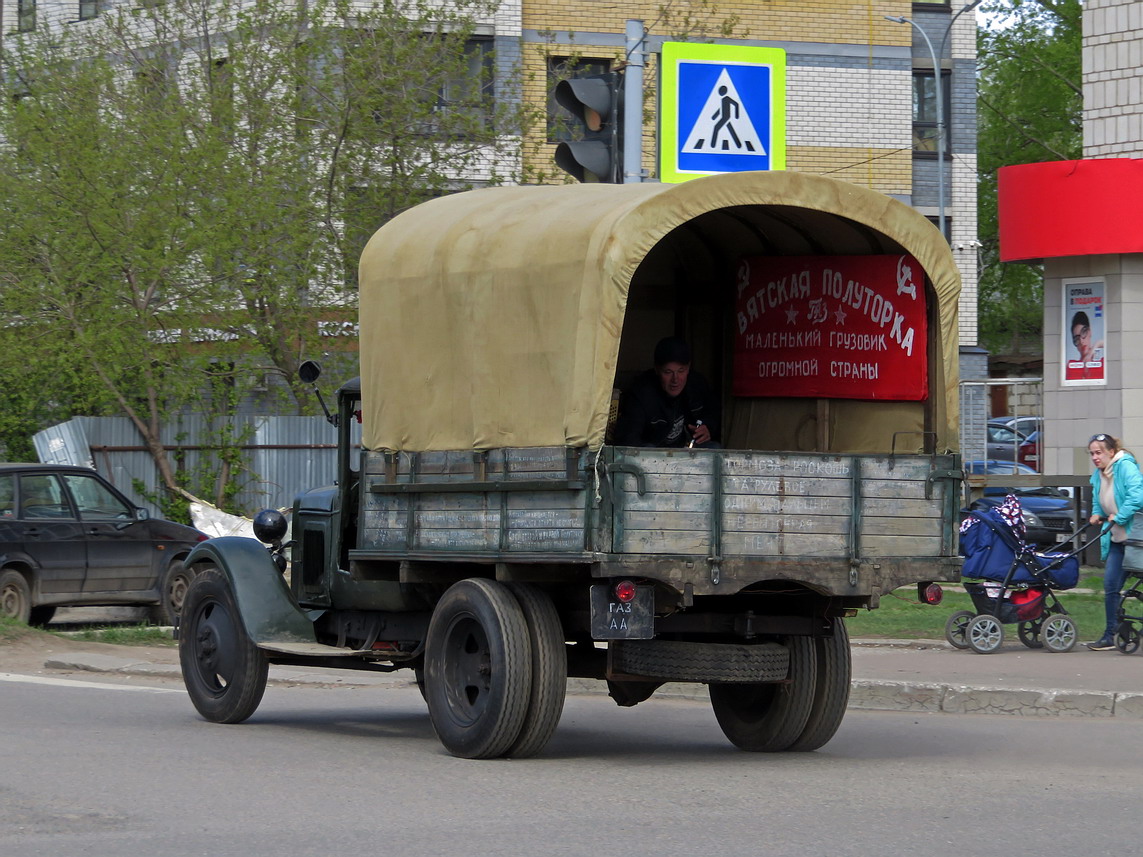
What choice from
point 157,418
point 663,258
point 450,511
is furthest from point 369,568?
point 157,418

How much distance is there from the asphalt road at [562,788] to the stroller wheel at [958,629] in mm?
3138

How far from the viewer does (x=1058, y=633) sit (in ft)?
47.8

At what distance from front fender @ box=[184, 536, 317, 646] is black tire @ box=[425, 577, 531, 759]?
1.33 metres

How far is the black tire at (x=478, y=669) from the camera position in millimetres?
8469

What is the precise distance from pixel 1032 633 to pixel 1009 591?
0.42 meters

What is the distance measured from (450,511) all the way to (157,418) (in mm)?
17533

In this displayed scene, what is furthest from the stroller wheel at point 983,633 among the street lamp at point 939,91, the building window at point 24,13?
the building window at point 24,13

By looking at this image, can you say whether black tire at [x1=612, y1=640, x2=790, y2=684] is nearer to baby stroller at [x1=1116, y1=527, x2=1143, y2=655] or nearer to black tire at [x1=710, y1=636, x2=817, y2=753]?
black tire at [x1=710, y1=636, x2=817, y2=753]

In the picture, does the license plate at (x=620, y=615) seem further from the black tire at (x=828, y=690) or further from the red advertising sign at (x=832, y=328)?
the red advertising sign at (x=832, y=328)

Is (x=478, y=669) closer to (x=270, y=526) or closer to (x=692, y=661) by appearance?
(x=692, y=661)

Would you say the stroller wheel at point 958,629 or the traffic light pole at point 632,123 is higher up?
the traffic light pole at point 632,123

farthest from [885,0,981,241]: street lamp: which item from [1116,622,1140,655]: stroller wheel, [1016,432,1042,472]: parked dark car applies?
[1116,622,1140,655]: stroller wheel

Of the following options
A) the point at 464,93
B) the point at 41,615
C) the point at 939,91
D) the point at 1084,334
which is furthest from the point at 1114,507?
the point at 939,91

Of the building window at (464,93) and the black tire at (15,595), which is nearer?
the black tire at (15,595)
